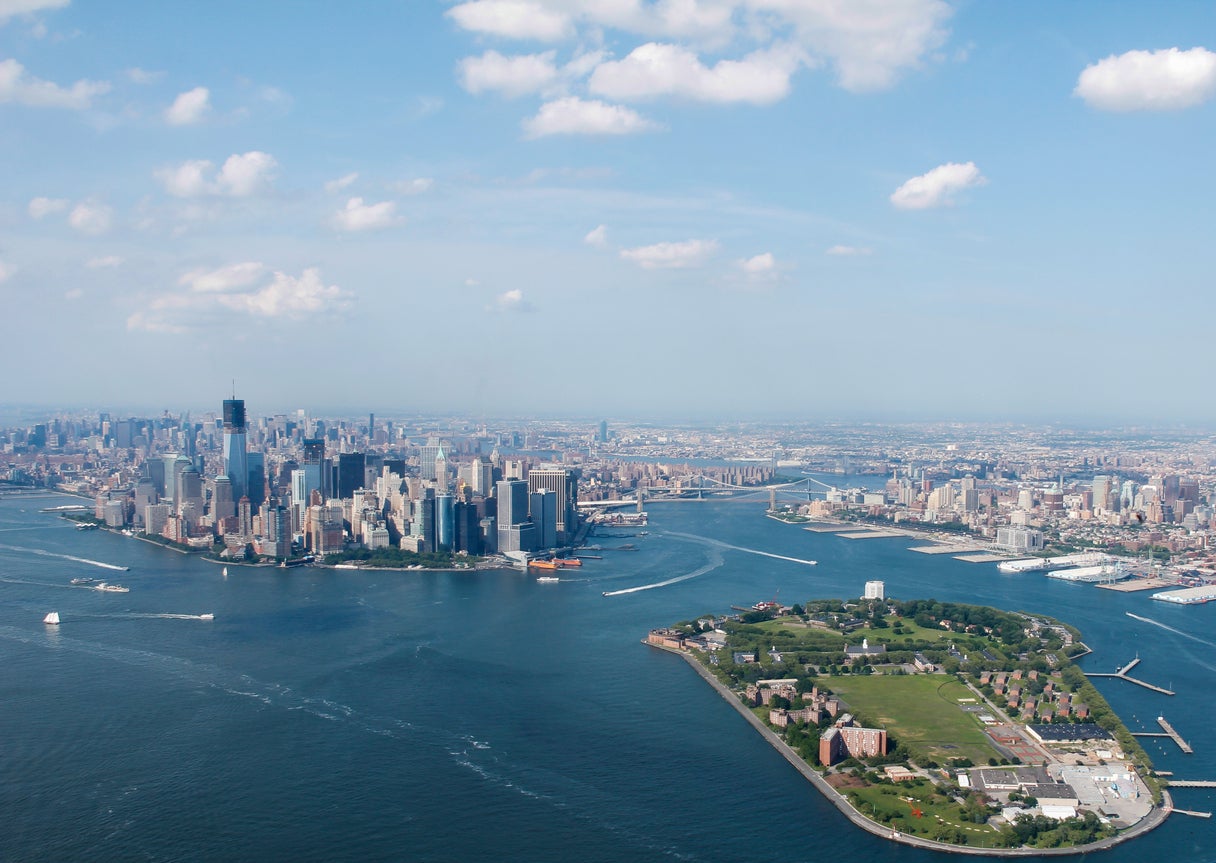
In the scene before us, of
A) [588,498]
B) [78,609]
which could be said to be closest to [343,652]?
[78,609]

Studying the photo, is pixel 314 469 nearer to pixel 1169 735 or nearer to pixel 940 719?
pixel 940 719

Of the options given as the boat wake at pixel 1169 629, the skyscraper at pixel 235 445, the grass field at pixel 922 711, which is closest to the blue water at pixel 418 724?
the boat wake at pixel 1169 629

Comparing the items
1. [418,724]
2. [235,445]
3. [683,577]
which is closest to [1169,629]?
[683,577]

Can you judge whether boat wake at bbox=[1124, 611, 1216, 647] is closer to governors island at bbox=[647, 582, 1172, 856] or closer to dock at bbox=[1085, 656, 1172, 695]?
governors island at bbox=[647, 582, 1172, 856]

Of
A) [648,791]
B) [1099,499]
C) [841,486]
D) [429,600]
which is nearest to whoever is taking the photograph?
[648,791]

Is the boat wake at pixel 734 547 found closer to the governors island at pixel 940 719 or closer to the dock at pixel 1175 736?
the governors island at pixel 940 719

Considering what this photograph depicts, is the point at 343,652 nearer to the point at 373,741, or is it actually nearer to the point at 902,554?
the point at 373,741
